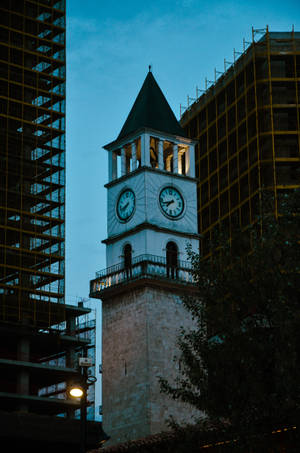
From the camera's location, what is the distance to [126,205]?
64375 millimetres

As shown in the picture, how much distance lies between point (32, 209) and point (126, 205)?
1291cm

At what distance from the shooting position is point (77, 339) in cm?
7938

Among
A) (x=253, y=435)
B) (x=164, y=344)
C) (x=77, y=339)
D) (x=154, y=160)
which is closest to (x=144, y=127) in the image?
(x=154, y=160)

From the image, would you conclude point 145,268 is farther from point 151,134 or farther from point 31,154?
point 31,154

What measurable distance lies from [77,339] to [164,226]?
793 inches

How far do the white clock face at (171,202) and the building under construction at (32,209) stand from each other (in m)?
12.2

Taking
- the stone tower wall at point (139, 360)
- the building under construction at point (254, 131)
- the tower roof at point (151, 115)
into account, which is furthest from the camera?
the building under construction at point (254, 131)

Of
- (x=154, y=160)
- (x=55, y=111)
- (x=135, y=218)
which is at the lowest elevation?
(x=135, y=218)

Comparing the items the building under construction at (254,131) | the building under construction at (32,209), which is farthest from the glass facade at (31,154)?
the building under construction at (254,131)

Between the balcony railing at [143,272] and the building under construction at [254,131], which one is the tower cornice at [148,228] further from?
the building under construction at [254,131]

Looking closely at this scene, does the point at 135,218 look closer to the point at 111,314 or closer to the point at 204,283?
the point at 111,314

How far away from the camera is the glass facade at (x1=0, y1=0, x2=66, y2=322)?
70.9 meters

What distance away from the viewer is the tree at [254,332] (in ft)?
96.0

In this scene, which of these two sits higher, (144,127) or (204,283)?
(144,127)
